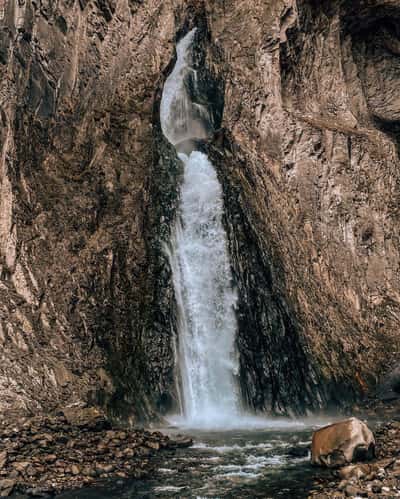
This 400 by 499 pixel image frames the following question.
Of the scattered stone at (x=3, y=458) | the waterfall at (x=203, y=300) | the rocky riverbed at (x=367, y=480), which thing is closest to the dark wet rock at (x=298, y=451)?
the rocky riverbed at (x=367, y=480)

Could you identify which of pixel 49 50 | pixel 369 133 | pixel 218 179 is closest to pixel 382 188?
pixel 369 133

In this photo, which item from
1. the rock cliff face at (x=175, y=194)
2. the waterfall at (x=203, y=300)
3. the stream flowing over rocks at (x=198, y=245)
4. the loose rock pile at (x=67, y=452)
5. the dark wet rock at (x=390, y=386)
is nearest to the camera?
the loose rock pile at (x=67, y=452)

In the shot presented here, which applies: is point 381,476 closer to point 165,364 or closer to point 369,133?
point 165,364

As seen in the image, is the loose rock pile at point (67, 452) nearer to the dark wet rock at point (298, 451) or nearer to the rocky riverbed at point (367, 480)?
the dark wet rock at point (298, 451)

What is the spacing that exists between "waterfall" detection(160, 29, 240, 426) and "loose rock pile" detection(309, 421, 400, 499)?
8.51 meters

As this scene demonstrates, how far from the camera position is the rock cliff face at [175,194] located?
20.2 metres

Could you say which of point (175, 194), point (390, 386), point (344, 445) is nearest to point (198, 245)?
point (175, 194)

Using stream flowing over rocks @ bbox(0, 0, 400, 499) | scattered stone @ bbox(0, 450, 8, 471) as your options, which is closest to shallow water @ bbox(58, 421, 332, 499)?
stream flowing over rocks @ bbox(0, 0, 400, 499)

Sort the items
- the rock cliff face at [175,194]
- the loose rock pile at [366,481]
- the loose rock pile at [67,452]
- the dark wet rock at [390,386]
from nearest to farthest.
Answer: the loose rock pile at [366,481] < the loose rock pile at [67,452] < the rock cliff face at [175,194] < the dark wet rock at [390,386]

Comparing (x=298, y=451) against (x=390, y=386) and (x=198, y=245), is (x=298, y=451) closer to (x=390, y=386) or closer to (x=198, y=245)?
(x=390, y=386)

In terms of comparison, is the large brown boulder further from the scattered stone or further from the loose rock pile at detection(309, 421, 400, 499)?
the scattered stone

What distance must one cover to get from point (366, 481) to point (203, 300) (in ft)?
42.0

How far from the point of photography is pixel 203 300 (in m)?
23.5

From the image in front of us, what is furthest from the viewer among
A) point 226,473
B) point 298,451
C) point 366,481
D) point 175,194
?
point 175,194
